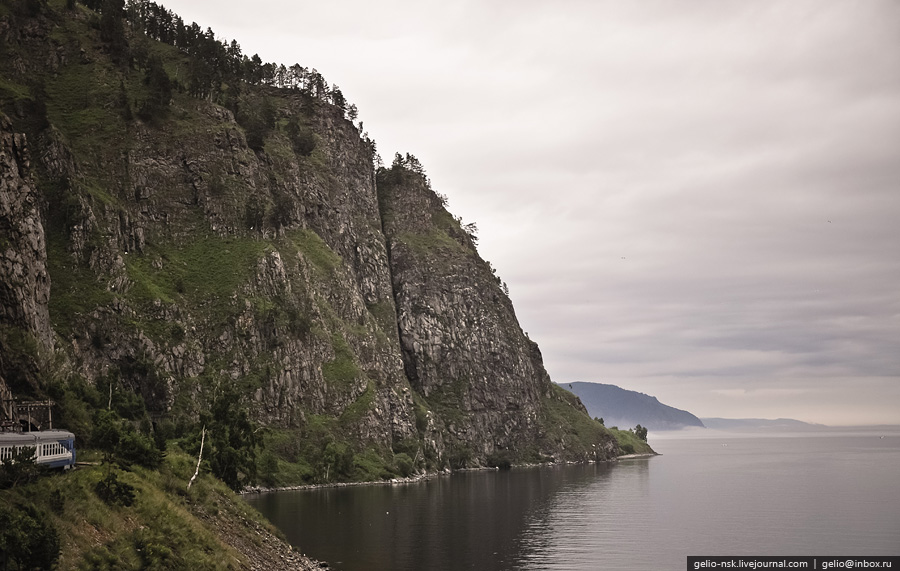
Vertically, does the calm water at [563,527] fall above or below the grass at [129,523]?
below

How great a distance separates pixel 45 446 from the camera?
6662 cm

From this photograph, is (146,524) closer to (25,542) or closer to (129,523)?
(129,523)

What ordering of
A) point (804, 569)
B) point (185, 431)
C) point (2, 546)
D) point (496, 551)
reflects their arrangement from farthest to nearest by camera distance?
point (185, 431) → point (496, 551) → point (804, 569) → point (2, 546)

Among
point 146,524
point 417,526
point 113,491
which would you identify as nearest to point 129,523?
point 146,524

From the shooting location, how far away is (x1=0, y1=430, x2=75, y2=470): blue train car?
62.8 metres

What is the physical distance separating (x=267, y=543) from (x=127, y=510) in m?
26.0

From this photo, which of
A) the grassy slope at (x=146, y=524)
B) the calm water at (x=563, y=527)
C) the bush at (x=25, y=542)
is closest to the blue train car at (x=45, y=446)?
the grassy slope at (x=146, y=524)

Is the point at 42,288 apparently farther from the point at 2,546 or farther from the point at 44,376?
the point at 2,546

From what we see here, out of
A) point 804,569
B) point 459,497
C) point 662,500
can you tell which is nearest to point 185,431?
point 459,497

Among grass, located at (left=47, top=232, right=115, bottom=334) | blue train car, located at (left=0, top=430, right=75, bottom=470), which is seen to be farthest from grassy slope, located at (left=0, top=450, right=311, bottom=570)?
grass, located at (left=47, top=232, right=115, bottom=334)

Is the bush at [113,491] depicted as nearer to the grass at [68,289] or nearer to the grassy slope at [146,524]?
the grassy slope at [146,524]

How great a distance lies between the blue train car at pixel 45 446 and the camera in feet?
206

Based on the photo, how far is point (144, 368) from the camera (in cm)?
19400

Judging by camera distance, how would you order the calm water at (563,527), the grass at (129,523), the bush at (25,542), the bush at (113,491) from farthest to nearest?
the calm water at (563,527) < the bush at (113,491) < the grass at (129,523) < the bush at (25,542)
